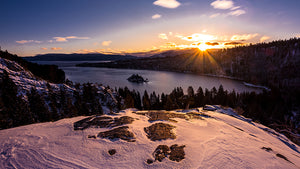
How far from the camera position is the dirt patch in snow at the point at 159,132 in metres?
10.6

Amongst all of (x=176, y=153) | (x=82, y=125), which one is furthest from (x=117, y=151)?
(x=82, y=125)

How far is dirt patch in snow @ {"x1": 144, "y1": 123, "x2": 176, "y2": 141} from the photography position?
10602 millimetres

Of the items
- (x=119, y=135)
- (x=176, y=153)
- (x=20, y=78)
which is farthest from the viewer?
(x=20, y=78)

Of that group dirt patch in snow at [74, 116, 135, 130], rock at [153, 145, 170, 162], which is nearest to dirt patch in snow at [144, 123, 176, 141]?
rock at [153, 145, 170, 162]

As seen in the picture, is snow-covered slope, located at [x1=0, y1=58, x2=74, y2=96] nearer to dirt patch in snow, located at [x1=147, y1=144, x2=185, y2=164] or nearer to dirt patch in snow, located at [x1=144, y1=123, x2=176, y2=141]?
dirt patch in snow, located at [x1=144, y1=123, x2=176, y2=141]

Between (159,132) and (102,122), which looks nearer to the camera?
(159,132)

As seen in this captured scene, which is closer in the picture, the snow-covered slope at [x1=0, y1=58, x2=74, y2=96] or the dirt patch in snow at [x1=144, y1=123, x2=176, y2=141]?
the dirt patch in snow at [x1=144, y1=123, x2=176, y2=141]

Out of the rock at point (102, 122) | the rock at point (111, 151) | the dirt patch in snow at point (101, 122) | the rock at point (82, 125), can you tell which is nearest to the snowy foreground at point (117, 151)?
the rock at point (111, 151)

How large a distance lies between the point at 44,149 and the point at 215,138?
39.5ft

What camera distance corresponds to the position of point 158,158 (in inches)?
315

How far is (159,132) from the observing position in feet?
37.3

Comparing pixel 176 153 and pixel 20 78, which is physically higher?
pixel 20 78

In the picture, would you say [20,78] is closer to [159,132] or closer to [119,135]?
[119,135]

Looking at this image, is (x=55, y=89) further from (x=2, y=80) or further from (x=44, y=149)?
(x=44, y=149)
